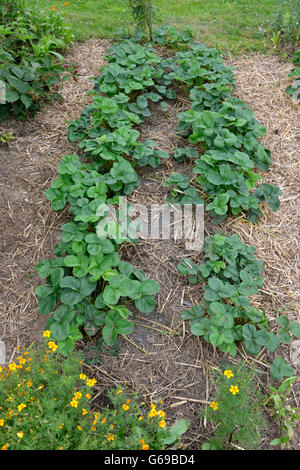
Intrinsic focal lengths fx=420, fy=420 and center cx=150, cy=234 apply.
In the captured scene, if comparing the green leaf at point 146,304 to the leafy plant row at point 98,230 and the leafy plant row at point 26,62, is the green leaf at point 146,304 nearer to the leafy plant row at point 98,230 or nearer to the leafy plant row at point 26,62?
the leafy plant row at point 98,230

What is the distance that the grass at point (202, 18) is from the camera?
15.9 feet

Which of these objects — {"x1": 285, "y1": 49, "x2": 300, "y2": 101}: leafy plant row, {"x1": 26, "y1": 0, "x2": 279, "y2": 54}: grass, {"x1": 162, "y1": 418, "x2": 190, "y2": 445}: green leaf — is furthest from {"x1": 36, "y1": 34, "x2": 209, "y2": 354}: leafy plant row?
{"x1": 26, "y1": 0, "x2": 279, "y2": 54}: grass

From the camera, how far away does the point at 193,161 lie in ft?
11.0

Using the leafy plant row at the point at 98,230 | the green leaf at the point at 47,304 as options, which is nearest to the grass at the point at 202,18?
the leafy plant row at the point at 98,230

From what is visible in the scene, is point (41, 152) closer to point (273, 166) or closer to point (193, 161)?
point (193, 161)

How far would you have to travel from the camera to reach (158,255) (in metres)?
2.77

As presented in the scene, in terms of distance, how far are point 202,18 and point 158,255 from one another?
381 cm

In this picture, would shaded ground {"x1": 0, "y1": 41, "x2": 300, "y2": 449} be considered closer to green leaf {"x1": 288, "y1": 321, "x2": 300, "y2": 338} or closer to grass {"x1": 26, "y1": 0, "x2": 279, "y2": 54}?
green leaf {"x1": 288, "y1": 321, "x2": 300, "y2": 338}

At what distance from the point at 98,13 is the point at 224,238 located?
4001 millimetres

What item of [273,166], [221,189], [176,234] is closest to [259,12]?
[273,166]

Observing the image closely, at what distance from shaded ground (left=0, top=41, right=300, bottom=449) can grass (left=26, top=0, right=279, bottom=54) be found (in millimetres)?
1047

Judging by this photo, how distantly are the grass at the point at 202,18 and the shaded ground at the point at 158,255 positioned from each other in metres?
1.05

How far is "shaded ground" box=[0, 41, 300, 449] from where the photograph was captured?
7.50 feet

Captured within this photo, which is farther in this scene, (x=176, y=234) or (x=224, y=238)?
(x=176, y=234)
